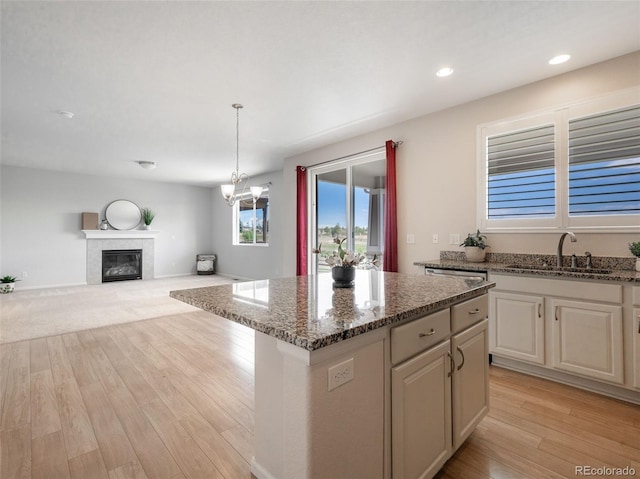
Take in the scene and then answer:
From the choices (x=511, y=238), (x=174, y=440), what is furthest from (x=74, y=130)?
(x=511, y=238)

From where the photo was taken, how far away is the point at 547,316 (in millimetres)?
2520

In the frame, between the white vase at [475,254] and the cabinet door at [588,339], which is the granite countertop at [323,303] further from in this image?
the white vase at [475,254]

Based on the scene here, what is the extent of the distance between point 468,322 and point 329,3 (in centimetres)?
215

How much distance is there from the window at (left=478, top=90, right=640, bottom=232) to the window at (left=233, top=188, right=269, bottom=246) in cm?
524

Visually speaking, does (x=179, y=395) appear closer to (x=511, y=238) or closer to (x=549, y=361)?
(x=549, y=361)

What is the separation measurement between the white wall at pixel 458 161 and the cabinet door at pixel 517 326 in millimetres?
698

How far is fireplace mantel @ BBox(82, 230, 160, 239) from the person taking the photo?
7543 millimetres

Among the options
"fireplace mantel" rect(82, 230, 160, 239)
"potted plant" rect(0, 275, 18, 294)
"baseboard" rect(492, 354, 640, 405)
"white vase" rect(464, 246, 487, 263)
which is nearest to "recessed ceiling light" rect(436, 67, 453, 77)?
"white vase" rect(464, 246, 487, 263)

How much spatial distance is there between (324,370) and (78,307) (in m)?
5.83

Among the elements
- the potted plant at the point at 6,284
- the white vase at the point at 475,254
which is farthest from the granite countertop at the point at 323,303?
the potted plant at the point at 6,284

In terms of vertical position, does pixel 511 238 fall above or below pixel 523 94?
below

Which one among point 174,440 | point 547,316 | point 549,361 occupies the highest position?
point 547,316

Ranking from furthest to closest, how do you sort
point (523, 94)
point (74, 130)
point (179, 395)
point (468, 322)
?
point (74, 130)
point (523, 94)
point (179, 395)
point (468, 322)

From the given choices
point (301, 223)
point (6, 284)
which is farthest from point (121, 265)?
point (301, 223)
